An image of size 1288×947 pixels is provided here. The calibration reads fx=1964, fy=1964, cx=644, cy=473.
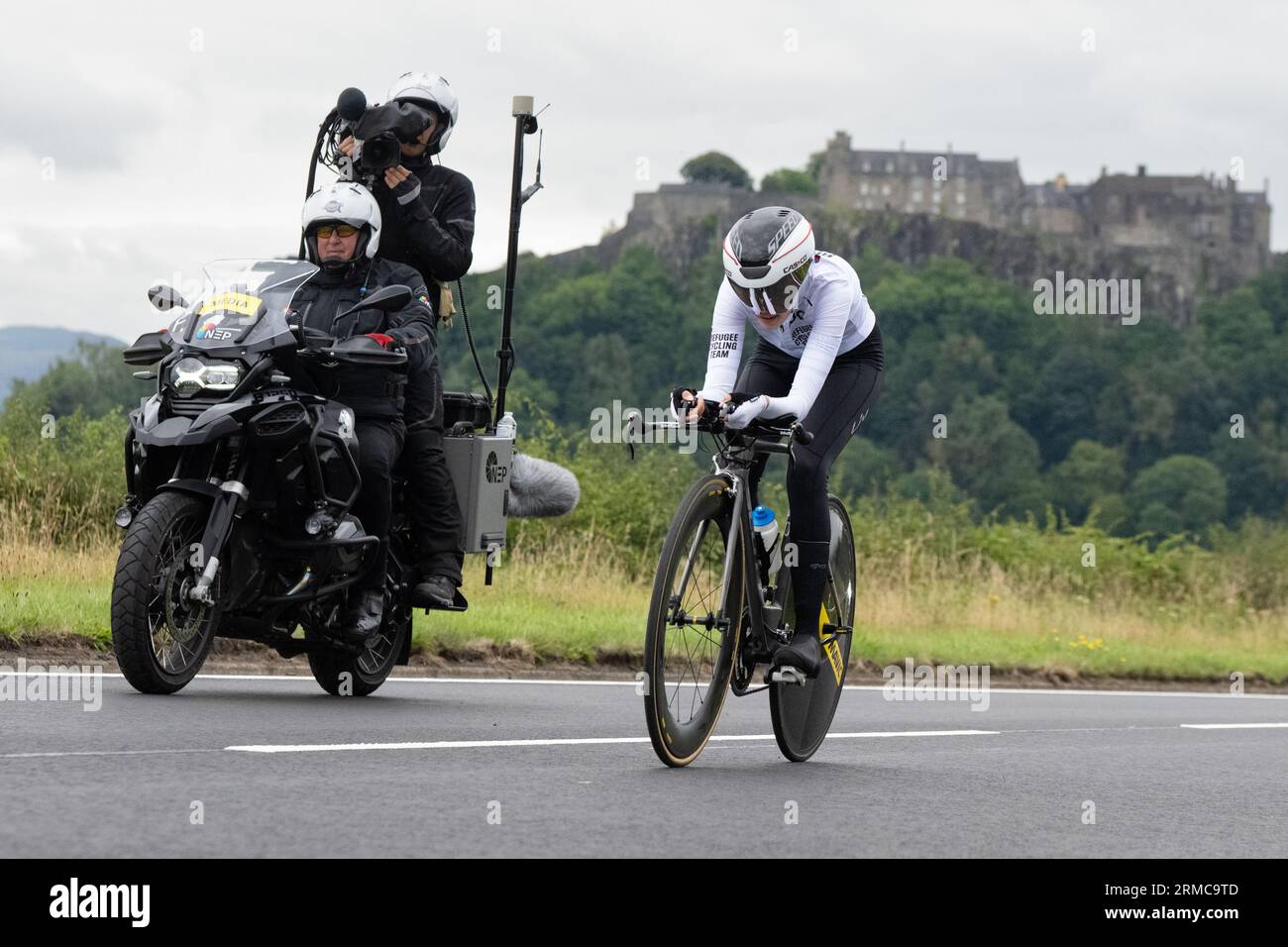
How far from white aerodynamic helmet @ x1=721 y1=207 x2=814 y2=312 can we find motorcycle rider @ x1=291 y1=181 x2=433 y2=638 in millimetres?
1714

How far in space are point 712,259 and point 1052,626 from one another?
137914mm

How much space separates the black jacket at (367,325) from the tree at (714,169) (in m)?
176

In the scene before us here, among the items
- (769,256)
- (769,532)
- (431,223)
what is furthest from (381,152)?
(769,532)

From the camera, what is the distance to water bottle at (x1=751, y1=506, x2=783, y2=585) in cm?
705

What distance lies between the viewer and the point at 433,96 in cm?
877

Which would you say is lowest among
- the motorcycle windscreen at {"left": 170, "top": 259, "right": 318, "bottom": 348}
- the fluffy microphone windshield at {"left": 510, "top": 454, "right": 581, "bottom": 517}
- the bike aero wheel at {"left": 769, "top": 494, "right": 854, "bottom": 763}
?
the bike aero wheel at {"left": 769, "top": 494, "right": 854, "bottom": 763}

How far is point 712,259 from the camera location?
155m

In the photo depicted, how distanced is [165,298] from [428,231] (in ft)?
4.07

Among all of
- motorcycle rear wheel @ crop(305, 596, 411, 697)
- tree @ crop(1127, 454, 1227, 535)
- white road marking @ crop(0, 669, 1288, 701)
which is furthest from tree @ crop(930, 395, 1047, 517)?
motorcycle rear wheel @ crop(305, 596, 411, 697)

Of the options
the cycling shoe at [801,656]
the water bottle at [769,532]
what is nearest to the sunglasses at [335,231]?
the water bottle at [769,532]

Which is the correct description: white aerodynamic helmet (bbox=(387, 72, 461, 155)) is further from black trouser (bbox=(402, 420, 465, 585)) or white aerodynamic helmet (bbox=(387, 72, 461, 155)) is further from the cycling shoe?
the cycling shoe
